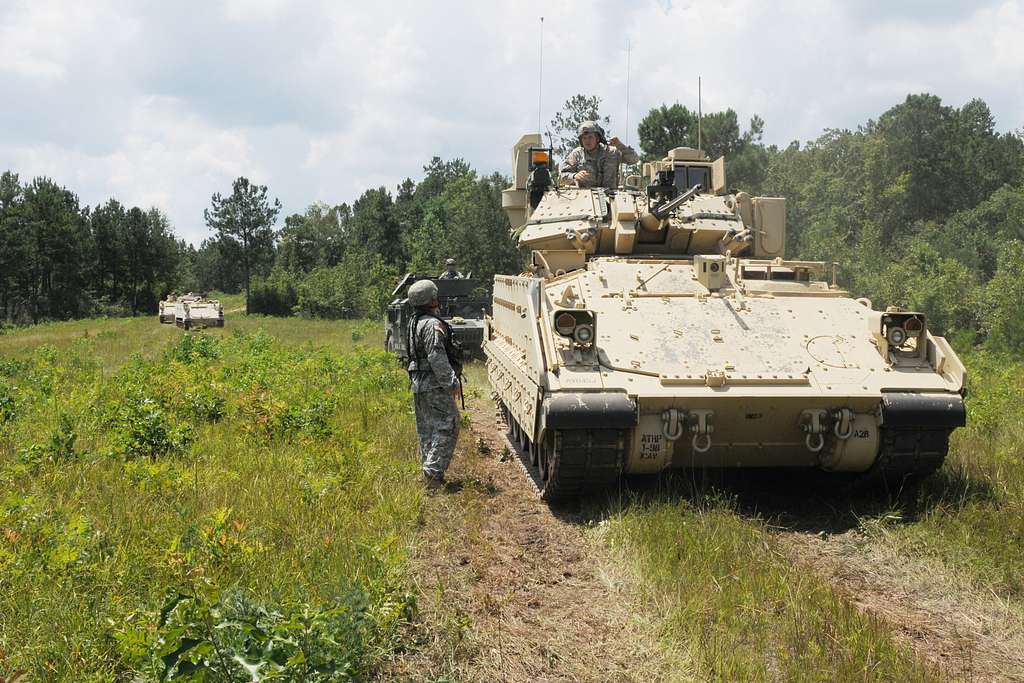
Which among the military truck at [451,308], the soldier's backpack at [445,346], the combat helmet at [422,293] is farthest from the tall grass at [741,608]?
the military truck at [451,308]

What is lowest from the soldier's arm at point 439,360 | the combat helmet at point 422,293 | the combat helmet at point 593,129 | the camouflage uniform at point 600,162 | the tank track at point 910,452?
the tank track at point 910,452

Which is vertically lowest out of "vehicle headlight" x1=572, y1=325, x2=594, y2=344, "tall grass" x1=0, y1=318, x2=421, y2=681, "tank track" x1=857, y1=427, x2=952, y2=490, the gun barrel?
"tall grass" x1=0, y1=318, x2=421, y2=681

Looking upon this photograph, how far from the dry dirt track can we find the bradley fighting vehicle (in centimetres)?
65

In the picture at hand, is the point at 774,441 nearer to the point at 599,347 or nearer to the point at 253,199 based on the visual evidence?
the point at 599,347

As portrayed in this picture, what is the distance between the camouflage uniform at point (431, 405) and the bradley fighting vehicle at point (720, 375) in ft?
2.03

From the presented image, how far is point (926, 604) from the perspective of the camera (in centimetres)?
473

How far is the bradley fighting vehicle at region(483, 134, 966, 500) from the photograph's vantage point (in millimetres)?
5938

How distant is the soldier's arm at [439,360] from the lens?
675 centimetres

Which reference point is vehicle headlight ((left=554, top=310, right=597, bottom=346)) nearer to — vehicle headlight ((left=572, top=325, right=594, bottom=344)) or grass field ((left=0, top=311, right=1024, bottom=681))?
vehicle headlight ((left=572, top=325, right=594, bottom=344))

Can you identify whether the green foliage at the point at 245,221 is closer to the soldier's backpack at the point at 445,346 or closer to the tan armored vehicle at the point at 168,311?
the tan armored vehicle at the point at 168,311

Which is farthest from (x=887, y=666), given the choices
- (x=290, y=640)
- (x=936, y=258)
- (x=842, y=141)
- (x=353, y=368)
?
(x=842, y=141)

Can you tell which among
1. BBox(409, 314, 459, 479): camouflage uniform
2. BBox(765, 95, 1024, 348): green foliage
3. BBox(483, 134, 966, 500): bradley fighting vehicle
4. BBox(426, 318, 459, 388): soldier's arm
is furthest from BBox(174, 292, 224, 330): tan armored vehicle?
BBox(426, 318, 459, 388): soldier's arm

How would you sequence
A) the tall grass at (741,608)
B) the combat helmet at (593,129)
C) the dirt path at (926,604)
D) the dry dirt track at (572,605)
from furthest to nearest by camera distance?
the combat helmet at (593,129) → the dirt path at (926,604) → the dry dirt track at (572,605) → the tall grass at (741,608)

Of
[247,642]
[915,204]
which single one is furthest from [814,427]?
[915,204]
